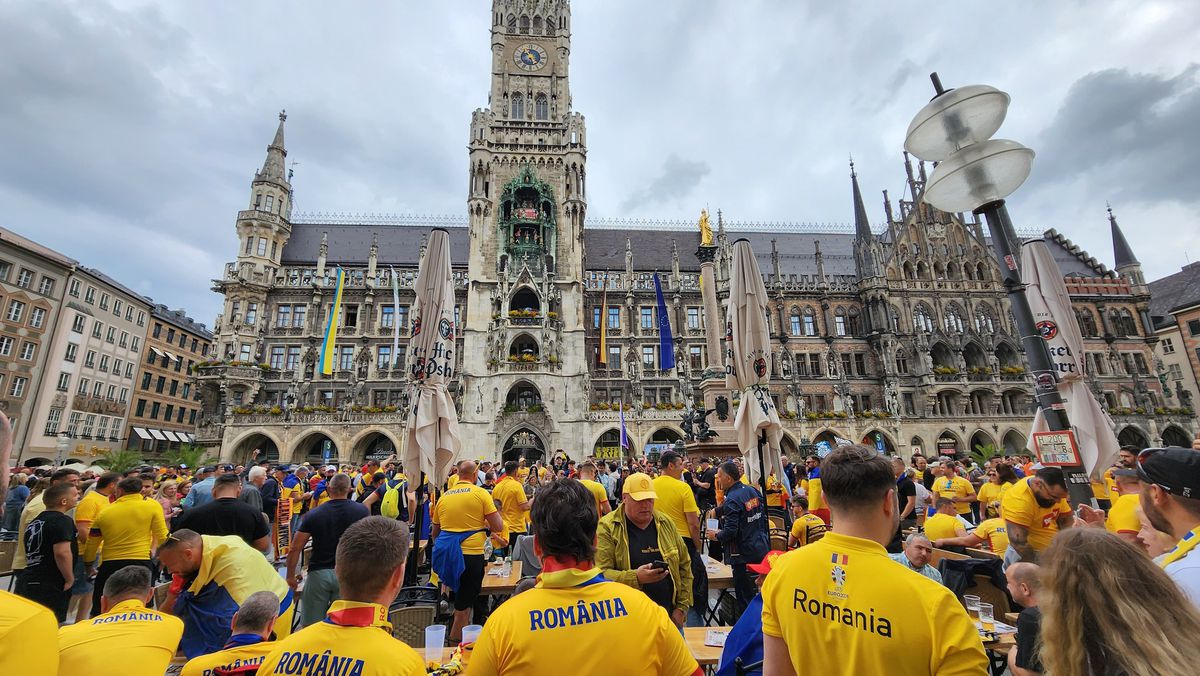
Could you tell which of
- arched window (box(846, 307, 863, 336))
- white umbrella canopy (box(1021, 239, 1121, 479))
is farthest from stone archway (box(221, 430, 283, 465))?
arched window (box(846, 307, 863, 336))

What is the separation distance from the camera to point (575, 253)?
124 ft

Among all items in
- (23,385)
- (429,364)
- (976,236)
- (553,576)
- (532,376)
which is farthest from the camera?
(976,236)

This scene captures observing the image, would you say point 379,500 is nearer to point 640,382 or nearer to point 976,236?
point 640,382

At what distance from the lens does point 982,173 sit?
5496 millimetres

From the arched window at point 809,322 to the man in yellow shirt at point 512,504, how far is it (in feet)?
126

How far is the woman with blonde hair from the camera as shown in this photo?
1.51m

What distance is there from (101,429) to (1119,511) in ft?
172

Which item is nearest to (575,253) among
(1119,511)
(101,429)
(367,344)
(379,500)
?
(367,344)

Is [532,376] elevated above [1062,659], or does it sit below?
above

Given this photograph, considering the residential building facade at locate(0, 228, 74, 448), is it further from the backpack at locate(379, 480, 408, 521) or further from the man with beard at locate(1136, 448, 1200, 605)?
the man with beard at locate(1136, 448, 1200, 605)

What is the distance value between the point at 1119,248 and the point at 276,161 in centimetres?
7416

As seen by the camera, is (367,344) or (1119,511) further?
(367,344)

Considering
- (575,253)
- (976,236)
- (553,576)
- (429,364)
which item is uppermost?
(976,236)

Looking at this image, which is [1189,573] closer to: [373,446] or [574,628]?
[574,628]
